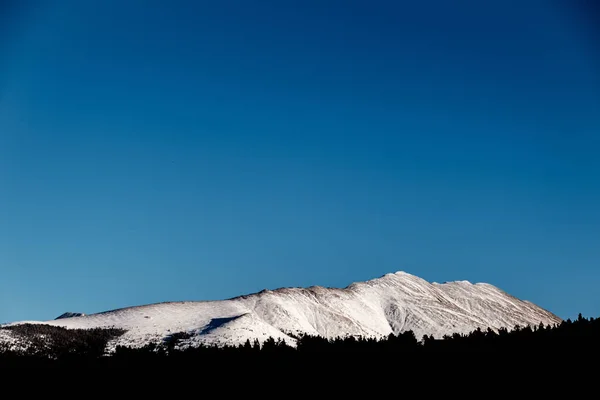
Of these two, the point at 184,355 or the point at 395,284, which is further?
the point at 395,284

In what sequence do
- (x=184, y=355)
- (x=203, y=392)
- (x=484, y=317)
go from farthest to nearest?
(x=484, y=317), (x=184, y=355), (x=203, y=392)

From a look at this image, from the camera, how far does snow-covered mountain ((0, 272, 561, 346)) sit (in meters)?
83.1

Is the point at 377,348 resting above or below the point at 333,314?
below

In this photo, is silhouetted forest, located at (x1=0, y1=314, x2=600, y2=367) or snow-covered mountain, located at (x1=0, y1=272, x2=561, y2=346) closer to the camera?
silhouetted forest, located at (x1=0, y1=314, x2=600, y2=367)

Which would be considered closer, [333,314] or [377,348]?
[377,348]

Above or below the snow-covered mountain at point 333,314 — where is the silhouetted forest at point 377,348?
below

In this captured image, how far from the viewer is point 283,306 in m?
105

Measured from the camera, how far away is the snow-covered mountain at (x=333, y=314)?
3270 inches

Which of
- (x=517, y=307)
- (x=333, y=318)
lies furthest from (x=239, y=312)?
(x=517, y=307)

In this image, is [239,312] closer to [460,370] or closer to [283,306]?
[283,306]

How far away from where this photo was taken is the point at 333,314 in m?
108

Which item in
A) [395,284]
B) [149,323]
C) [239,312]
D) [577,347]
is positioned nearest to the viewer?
[577,347]

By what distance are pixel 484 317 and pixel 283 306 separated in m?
46.4

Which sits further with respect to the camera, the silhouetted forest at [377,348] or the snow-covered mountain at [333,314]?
the snow-covered mountain at [333,314]
